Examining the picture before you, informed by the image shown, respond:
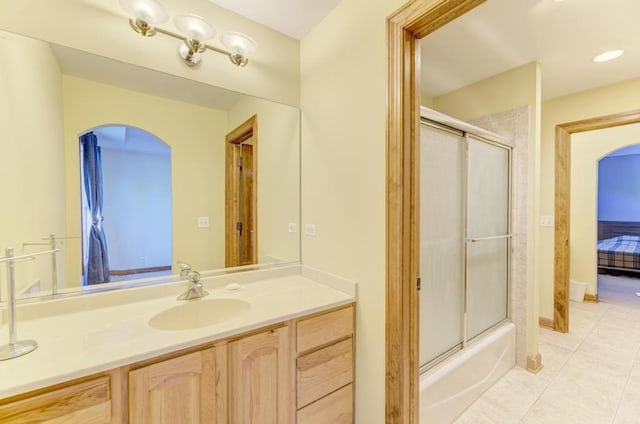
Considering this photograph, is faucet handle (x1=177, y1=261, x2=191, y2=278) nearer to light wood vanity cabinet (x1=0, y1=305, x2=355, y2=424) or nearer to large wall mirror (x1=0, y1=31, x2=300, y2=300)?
large wall mirror (x1=0, y1=31, x2=300, y2=300)

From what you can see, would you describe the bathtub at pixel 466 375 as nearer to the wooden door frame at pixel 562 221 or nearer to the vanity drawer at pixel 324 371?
the vanity drawer at pixel 324 371

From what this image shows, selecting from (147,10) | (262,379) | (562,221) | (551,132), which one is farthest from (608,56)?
(262,379)

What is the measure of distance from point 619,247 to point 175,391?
22.6 feet

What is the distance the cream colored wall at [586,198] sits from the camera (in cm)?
355

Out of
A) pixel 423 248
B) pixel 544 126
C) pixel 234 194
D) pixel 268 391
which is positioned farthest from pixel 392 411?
pixel 544 126

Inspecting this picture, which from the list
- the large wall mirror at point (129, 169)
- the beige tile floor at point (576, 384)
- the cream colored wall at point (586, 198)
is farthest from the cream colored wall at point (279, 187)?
the cream colored wall at point (586, 198)

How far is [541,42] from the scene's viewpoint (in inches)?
72.6

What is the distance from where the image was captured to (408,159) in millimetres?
1200

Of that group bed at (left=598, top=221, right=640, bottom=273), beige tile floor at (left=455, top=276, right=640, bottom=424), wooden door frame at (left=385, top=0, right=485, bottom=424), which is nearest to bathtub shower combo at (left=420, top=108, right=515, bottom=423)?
beige tile floor at (left=455, top=276, right=640, bottom=424)

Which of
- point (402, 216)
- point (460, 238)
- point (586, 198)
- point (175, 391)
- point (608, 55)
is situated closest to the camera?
point (175, 391)

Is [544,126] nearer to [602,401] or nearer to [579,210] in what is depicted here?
[579,210]

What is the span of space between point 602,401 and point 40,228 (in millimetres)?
3271

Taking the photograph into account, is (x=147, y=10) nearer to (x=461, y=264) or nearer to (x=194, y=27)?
(x=194, y=27)

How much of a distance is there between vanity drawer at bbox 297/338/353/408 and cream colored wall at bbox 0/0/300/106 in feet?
5.00
